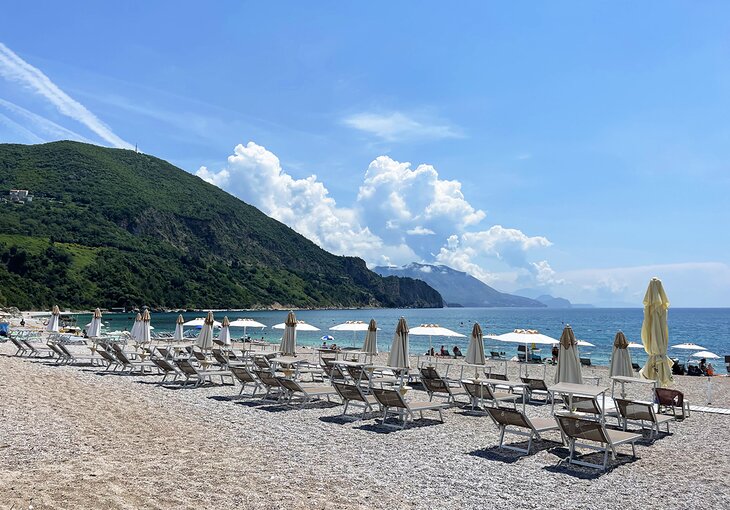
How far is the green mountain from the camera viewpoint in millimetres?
79569

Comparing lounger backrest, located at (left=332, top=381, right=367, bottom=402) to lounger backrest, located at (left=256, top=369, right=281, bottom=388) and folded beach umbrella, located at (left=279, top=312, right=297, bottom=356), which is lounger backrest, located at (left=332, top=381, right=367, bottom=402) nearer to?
lounger backrest, located at (left=256, top=369, right=281, bottom=388)

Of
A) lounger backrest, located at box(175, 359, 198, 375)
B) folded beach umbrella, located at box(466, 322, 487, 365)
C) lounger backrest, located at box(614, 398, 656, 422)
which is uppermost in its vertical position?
folded beach umbrella, located at box(466, 322, 487, 365)

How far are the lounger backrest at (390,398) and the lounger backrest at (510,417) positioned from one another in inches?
62.9

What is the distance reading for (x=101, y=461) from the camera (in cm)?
611

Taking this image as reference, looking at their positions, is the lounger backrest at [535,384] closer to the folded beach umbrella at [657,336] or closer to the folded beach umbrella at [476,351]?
the folded beach umbrella at [476,351]

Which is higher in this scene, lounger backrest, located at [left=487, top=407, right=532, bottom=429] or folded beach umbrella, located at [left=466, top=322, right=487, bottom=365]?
folded beach umbrella, located at [left=466, top=322, right=487, bottom=365]

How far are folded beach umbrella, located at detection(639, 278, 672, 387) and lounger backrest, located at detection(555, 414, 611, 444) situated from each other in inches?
224

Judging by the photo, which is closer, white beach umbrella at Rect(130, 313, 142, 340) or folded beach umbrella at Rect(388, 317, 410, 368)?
folded beach umbrella at Rect(388, 317, 410, 368)

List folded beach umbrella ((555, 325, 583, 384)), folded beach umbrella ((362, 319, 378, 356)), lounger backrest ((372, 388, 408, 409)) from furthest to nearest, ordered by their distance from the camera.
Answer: folded beach umbrella ((362, 319, 378, 356)), folded beach umbrella ((555, 325, 583, 384)), lounger backrest ((372, 388, 408, 409))

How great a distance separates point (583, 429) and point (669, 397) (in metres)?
4.60

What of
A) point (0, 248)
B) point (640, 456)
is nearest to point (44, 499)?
point (640, 456)

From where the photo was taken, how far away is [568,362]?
34.1 feet

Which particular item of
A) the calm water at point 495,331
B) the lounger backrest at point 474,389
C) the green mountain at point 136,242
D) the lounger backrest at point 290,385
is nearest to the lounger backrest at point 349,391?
the lounger backrest at point 290,385

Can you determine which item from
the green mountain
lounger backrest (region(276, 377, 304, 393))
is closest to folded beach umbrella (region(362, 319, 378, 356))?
lounger backrest (region(276, 377, 304, 393))
